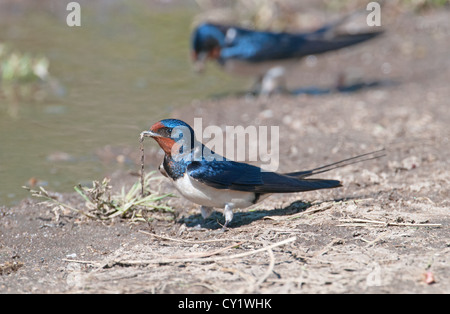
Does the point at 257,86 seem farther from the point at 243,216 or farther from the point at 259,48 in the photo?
the point at 243,216

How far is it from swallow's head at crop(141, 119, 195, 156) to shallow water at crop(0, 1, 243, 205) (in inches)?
70.8

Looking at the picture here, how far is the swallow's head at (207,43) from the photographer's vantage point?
28.3ft

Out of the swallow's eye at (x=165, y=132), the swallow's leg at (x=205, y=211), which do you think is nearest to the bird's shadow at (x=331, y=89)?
the swallow's leg at (x=205, y=211)

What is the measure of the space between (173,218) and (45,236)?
2.77 ft

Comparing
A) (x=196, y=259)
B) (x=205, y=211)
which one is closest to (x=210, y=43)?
(x=205, y=211)

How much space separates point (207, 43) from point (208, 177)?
4896mm

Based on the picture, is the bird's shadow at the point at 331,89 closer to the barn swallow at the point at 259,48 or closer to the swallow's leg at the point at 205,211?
the barn swallow at the point at 259,48

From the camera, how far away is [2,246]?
166 inches

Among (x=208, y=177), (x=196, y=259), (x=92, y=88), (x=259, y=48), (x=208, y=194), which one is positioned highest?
(x=259, y=48)

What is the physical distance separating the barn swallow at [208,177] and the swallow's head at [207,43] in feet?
15.1

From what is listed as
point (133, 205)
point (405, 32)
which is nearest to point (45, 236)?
point (133, 205)

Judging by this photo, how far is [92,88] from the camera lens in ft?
27.3

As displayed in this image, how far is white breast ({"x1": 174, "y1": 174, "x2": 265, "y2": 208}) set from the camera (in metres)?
4.06

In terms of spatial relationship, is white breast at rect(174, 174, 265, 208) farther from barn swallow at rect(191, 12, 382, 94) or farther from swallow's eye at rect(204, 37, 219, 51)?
swallow's eye at rect(204, 37, 219, 51)
